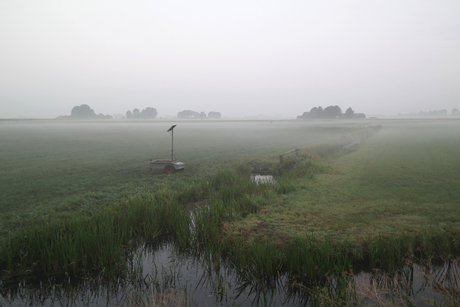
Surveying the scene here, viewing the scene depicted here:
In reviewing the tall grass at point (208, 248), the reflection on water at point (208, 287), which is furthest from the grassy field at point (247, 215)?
the reflection on water at point (208, 287)

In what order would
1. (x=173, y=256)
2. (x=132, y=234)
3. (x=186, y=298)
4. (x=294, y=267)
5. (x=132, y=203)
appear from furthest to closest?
(x=132, y=203) → (x=132, y=234) → (x=173, y=256) → (x=294, y=267) → (x=186, y=298)

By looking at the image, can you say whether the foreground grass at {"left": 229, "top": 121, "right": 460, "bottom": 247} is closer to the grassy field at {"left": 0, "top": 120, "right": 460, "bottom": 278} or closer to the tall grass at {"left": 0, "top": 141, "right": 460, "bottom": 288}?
the grassy field at {"left": 0, "top": 120, "right": 460, "bottom": 278}

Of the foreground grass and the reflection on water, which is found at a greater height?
the foreground grass

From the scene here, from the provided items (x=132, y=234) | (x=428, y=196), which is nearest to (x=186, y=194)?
(x=132, y=234)

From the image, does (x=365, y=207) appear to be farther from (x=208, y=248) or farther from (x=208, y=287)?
(x=208, y=287)

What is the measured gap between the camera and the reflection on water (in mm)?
5605

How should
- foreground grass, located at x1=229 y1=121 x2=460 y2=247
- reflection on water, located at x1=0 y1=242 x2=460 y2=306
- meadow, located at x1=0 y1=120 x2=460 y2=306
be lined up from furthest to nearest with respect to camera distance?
1. foreground grass, located at x1=229 y1=121 x2=460 y2=247
2. meadow, located at x1=0 y1=120 x2=460 y2=306
3. reflection on water, located at x1=0 y1=242 x2=460 y2=306

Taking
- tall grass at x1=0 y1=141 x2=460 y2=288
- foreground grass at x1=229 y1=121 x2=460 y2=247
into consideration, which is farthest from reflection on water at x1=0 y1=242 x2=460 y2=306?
foreground grass at x1=229 y1=121 x2=460 y2=247

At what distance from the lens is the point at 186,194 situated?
12.9 metres

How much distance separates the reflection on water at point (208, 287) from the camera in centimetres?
561

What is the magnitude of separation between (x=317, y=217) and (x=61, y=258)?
26.6ft

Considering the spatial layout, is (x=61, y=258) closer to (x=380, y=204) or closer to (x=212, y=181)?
(x=212, y=181)

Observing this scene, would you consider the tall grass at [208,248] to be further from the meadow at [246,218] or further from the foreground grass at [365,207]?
the foreground grass at [365,207]

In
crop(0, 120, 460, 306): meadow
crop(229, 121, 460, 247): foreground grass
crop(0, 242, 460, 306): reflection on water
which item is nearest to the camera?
crop(0, 242, 460, 306): reflection on water
